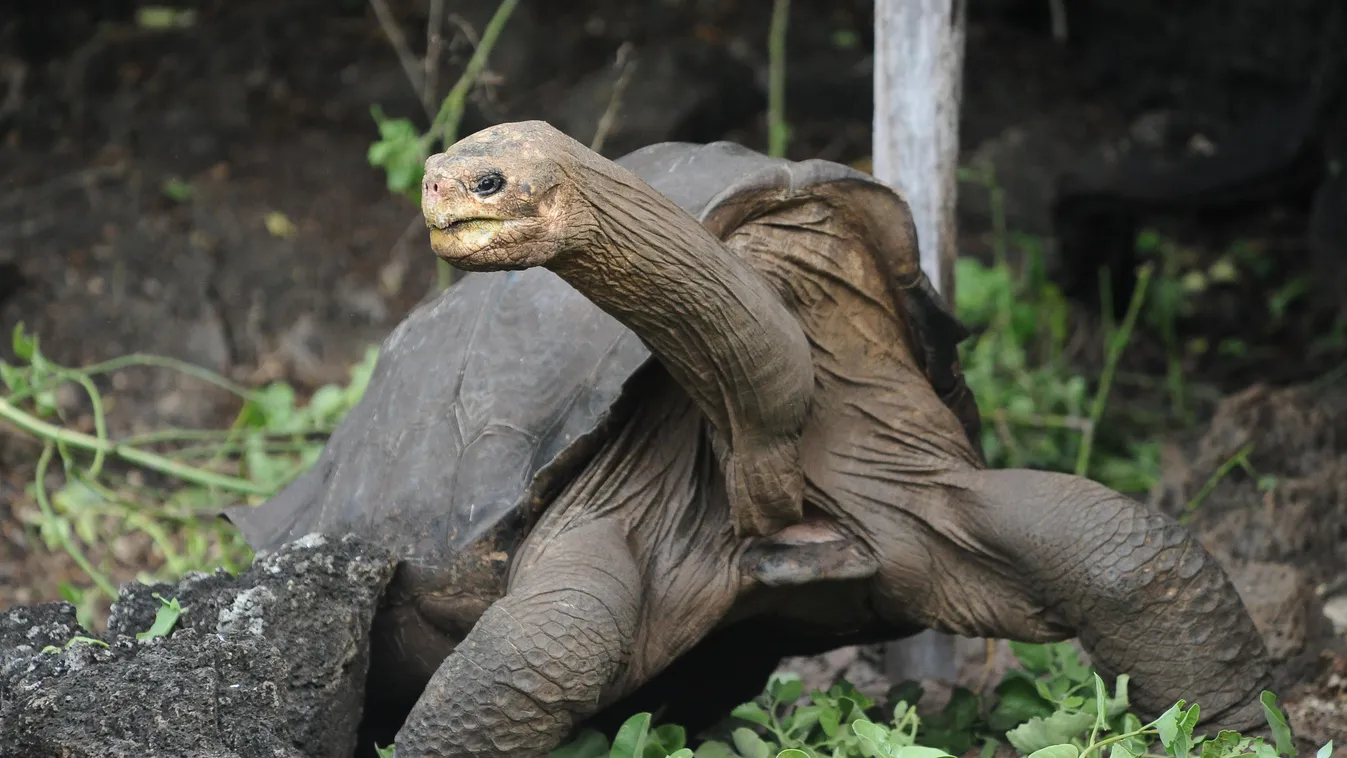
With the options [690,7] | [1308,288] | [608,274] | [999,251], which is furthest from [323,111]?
[608,274]

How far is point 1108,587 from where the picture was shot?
111 inches

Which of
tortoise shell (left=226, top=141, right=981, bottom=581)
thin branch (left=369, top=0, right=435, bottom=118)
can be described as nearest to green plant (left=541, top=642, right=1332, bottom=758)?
tortoise shell (left=226, top=141, right=981, bottom=581)

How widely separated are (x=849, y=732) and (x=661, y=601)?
45cm

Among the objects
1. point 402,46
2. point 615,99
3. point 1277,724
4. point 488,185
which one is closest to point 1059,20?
point 402,46

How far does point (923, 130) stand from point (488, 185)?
2016 mm

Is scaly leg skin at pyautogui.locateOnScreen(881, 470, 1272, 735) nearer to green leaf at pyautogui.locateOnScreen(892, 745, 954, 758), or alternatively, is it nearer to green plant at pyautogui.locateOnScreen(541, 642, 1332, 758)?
green plant at pyautogui.locateOnScreen(541, 642, 1332, 758)

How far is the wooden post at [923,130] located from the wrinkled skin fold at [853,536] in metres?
0.86

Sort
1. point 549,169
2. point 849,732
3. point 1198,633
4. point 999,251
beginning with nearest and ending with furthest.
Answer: point 549,169
point 1198,633
point 849,732
point 999,251

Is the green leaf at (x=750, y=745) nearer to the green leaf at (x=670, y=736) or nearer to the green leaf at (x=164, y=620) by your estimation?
the green leaf at (x=670, y=736)

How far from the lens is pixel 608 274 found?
7.54 ft

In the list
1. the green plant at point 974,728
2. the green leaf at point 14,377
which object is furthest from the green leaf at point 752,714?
the green leaf at point 14,377

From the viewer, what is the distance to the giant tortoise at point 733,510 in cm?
265

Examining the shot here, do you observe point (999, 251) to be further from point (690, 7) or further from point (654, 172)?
point (654, 172)

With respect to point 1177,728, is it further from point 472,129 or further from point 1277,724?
point 472,129
